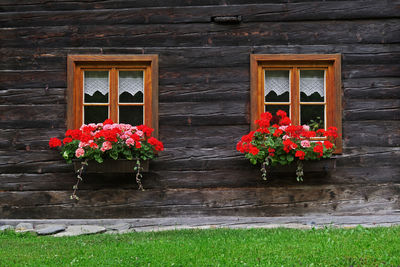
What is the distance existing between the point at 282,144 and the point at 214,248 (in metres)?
1.81

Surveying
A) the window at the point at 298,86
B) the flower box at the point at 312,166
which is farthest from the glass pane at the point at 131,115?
the flower box at the point at 312,166

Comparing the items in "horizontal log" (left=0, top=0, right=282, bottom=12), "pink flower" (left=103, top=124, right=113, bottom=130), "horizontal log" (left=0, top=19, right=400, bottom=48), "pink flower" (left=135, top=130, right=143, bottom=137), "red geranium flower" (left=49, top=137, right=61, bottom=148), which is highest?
"horizontal log" (left=0, top=0, right=282, bottom=12)

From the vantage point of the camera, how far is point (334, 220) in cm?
609

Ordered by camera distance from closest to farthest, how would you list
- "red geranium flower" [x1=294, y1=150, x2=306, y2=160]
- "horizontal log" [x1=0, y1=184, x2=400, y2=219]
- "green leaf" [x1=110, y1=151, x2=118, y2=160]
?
"red geranium flower" [x1=294, y1=150, x2=306, y2=160], "green leaf" [x1=110, y1=151, x2=118, y2=160], "horizontal log" [x1=0, y1=184, x2=400, y2=219]

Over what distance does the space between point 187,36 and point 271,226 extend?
2.89m

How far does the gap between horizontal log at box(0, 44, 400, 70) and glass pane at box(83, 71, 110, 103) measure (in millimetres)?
327

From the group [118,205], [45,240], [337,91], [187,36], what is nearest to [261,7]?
[187,36]

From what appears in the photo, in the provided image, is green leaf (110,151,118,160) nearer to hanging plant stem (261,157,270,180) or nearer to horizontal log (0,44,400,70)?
horizontal log (0,44,400,70)

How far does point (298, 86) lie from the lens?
6227mm

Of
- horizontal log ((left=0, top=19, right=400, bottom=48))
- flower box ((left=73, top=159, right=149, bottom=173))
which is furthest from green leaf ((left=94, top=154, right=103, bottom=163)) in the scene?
horizontal log ((left=0, top=19, right=400, bottom=48))

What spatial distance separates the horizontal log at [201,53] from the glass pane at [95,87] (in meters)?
0.33

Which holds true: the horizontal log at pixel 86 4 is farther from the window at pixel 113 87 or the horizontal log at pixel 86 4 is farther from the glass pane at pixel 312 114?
the glass pane at pixel 312 114

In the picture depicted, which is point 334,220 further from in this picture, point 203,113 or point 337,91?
point 203,113

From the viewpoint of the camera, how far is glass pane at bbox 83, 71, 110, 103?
6.29 m
